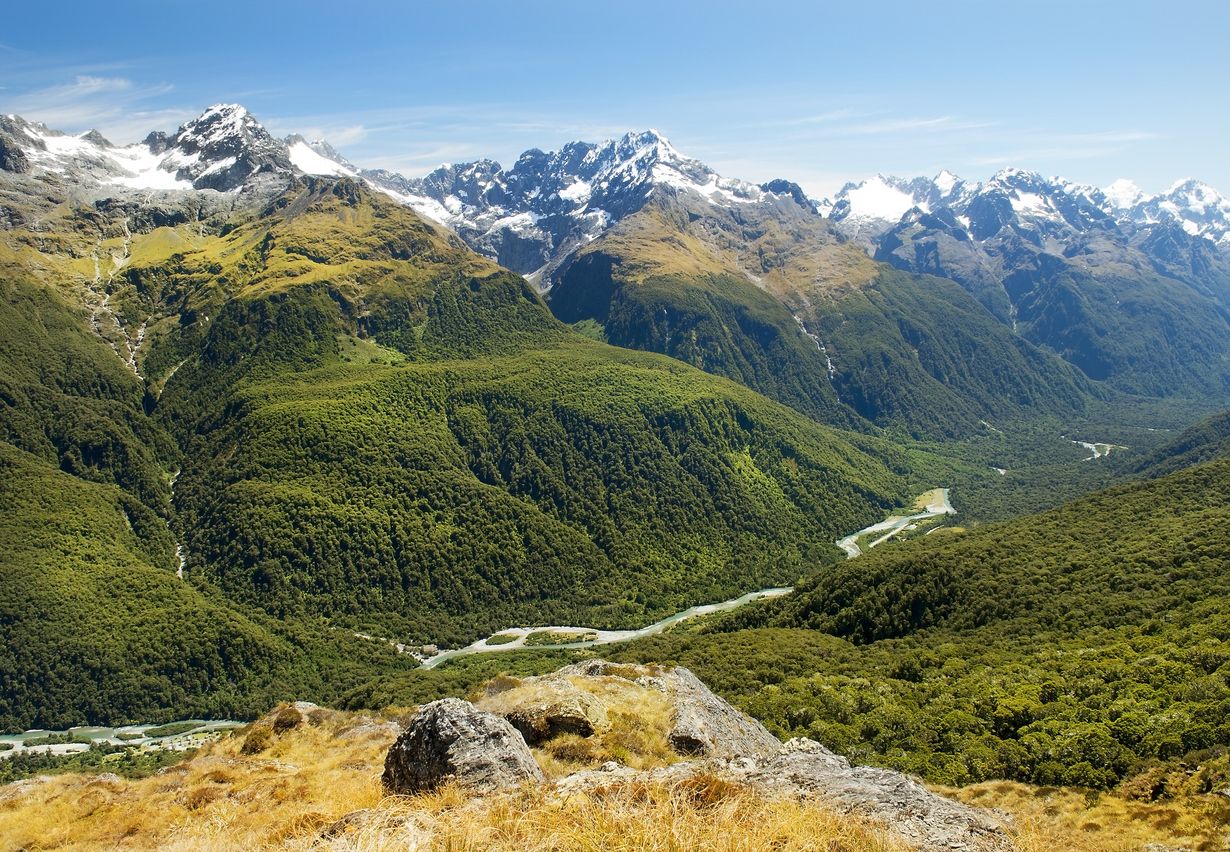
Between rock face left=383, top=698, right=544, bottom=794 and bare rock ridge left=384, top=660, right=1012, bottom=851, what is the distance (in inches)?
1.4

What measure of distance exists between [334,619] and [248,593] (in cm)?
2612

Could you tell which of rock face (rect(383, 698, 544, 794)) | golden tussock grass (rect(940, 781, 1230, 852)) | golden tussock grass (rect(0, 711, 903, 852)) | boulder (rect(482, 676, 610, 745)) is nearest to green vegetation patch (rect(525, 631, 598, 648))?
golden tussock grass (rect(940, 781, 1230, 852))

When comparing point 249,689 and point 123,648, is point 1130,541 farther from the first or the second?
point 123,648

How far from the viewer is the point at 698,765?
25.4 metres

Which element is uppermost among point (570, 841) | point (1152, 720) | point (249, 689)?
point (570, 841)

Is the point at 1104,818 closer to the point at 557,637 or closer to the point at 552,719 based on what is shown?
the point at 552,719

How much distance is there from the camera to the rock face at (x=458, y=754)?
23.8m

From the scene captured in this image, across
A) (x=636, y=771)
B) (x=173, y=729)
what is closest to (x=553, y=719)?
(x=636, y=771)

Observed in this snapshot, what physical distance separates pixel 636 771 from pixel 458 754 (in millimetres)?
6065

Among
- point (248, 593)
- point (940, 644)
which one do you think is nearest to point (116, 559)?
point (248, 593)

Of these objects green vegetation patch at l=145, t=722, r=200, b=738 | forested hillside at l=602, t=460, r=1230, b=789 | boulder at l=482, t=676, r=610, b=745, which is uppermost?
boulder at l=482, t=676, r=610, b=745

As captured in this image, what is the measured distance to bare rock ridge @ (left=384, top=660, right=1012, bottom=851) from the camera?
2088 centimetres

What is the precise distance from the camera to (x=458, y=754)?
24531 mm

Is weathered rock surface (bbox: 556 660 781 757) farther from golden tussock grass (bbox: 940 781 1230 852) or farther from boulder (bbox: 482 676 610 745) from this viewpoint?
golden tussock grass (bbox: 940 781 1230 852)
